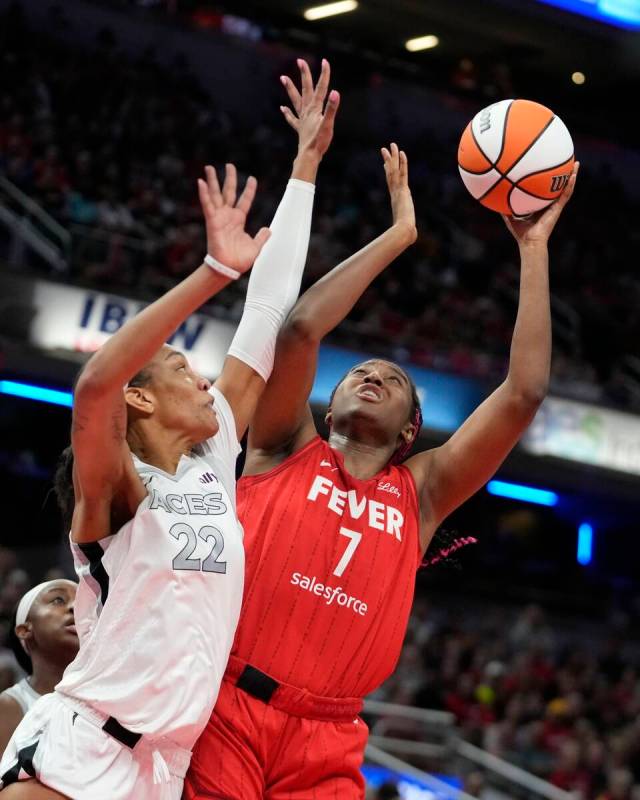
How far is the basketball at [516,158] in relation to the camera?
4.36 m

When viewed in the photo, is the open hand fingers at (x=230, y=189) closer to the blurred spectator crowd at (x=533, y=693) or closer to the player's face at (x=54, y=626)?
the player's face at (x=54, y=626)

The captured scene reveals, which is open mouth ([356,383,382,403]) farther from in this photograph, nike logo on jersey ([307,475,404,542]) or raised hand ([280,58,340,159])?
raised hand ([280,58,340,159])

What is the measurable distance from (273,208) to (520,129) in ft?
46.2

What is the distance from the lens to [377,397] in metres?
4.20

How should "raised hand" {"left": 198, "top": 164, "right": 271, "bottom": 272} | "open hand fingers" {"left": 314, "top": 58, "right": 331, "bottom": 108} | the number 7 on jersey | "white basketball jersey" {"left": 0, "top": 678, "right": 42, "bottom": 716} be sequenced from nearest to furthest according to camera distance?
"raised hand" {"left": 198, "top": 164, "right": 271, "bottom": 272}, the number 7 on jersey, "open hand fingers" {"left": 314, "top": 58, "right": 331, "bottom": 108}, "white basketball jersey" {"left": 0, "top": 678, "right": 42, "bottom": 716}

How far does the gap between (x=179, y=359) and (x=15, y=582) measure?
8.55 m

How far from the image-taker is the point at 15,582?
11.8 m

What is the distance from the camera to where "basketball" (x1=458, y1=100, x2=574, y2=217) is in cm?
436

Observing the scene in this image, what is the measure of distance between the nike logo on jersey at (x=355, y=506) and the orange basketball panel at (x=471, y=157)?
1.24 meters

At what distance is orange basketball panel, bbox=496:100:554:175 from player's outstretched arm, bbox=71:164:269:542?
4.27 feet

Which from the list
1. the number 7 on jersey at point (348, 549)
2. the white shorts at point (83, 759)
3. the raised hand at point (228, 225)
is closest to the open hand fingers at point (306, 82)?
the raised hand at point (228, 225)

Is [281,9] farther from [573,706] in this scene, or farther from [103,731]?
[103,731]

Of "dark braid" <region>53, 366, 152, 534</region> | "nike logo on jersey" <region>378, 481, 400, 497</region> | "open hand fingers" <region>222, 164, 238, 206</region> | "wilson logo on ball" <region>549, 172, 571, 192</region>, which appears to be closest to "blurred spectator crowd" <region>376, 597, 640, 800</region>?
"nike logo on jersey" <region>378, 481, 400, 497</region>

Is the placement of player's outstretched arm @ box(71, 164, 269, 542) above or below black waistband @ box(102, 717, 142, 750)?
above
